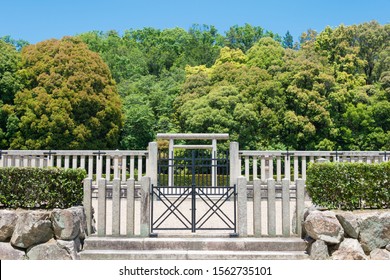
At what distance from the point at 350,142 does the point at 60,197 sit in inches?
824

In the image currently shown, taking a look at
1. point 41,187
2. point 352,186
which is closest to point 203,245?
point 352,186

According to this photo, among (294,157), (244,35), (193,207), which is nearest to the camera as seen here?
(193,207)

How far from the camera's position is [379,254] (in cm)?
722

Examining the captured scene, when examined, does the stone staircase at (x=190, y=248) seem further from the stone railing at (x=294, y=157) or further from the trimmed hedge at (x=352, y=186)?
the stone railing at (x=294, y=157)

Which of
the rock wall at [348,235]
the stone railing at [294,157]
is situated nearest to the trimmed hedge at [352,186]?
the rock wall at [348,235]

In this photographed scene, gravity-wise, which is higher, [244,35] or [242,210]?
[244,35]

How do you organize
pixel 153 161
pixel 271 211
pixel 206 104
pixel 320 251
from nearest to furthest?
pixel 320 251, pixel 271 211, pixel 153 161, pixel 206 104

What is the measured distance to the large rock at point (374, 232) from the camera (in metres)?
7.25

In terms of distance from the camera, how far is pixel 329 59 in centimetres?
2962

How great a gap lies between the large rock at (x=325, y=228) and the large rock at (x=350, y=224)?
0.11m

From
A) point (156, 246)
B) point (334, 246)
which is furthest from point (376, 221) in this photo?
point (156, 246)

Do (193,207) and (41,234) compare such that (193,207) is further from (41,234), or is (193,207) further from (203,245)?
(41,234)

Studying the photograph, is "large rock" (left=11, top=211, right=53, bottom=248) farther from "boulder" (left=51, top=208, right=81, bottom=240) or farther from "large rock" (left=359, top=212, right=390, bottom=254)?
"large rock" (left=359, top=212, right=390, bottom=254)

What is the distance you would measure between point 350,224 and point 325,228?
43cm
